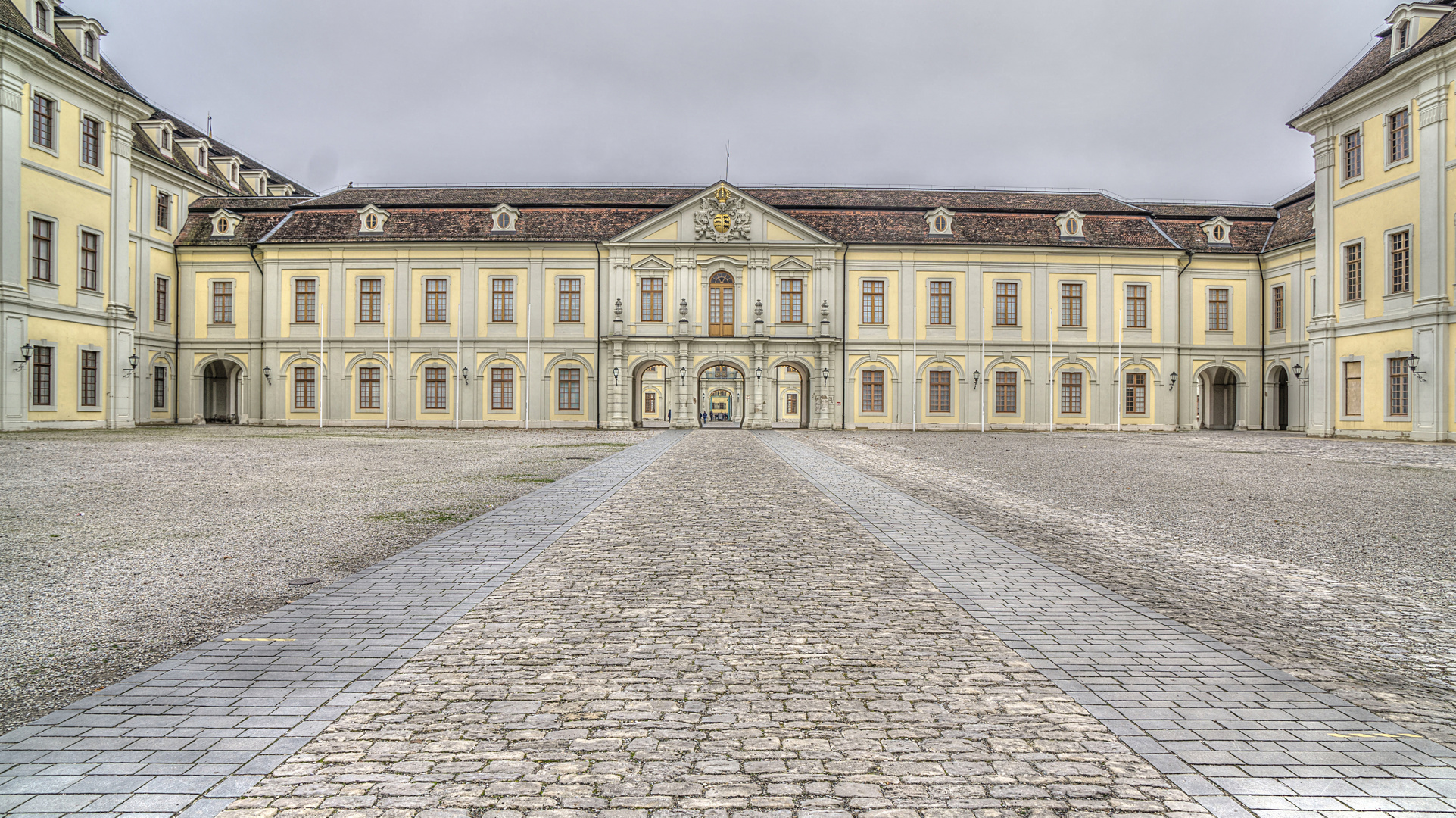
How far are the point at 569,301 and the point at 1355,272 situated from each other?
106 feet

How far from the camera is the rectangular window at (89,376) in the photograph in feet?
105

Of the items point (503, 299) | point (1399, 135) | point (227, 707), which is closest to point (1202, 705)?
point (227, 707)

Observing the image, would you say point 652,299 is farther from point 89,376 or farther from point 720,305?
point 89,376

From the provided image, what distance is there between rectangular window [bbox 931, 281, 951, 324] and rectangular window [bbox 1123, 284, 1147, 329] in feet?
28.2

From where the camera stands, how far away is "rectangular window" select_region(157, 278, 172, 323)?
134 feet

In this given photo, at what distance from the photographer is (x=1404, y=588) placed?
6.34 meters

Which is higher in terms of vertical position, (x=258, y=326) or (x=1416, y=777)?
(x=258, y=326)

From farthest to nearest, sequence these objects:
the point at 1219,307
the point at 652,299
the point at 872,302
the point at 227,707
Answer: the point at 1219,307
the point at 872,302
the point at 652,299
the point at 227,707

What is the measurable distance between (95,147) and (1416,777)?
4143cm

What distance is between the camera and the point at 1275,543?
27.3 feet

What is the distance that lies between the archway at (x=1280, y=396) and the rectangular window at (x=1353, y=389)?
429 inches

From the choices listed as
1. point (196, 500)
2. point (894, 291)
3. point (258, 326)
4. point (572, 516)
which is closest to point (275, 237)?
point (258, 326)

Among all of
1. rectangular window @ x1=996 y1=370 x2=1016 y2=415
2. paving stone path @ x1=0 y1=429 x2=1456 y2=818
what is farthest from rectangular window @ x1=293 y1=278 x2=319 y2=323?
paving stone path @ x1=0 y1=429 x2=1456 y2=818

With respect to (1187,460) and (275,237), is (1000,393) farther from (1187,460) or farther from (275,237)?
(275,237)
